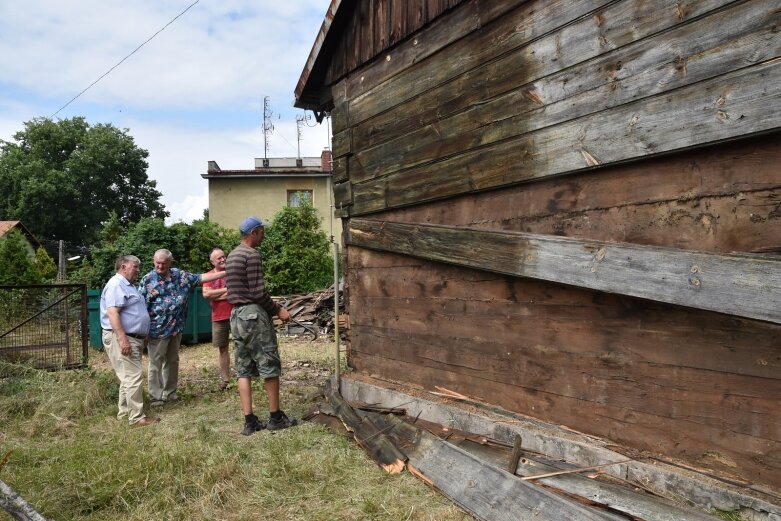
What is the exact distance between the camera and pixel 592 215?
3.27 m

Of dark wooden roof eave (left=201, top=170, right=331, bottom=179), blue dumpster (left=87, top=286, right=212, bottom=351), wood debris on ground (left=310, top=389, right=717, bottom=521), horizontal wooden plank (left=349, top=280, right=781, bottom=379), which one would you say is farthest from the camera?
dark wooden roof eave (left=201, top=170, right=331, bottom=179)

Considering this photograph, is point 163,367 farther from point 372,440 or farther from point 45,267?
point 45,267

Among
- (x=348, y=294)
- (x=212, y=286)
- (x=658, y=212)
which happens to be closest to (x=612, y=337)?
(x=658, y=212)

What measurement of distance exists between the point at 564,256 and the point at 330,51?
12.4 ft

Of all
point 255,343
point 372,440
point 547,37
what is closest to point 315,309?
point 255,343

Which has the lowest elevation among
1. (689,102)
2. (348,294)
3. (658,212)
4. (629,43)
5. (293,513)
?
(293,513)

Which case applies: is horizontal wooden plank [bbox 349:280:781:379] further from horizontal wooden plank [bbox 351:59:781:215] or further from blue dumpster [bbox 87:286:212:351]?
blue dumpster [bbox 87:286:212:351]

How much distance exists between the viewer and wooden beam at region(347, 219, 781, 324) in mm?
2434

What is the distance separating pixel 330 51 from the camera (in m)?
5.89

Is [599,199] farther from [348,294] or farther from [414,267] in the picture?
[348,294]

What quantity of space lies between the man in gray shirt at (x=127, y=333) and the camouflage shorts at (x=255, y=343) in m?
1.33

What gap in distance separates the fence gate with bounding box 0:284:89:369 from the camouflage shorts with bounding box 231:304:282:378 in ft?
13.4

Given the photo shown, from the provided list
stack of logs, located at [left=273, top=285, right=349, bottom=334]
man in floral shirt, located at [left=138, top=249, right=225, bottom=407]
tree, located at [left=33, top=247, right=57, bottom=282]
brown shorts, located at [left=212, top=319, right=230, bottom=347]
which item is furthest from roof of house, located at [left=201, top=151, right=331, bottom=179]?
man in floral shirt, located at [left=138, top=249, right=225, bottom=407]

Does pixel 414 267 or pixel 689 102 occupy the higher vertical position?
pixel 689 102
